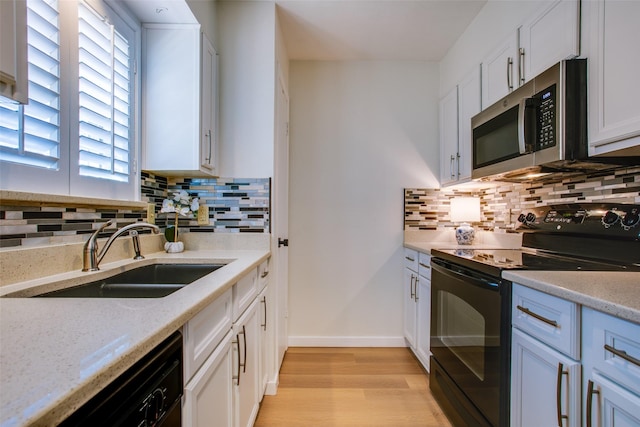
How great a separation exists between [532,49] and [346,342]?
2.37m

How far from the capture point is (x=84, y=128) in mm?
1207

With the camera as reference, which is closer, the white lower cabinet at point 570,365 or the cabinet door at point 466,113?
the white lower cabinet at point 570,365

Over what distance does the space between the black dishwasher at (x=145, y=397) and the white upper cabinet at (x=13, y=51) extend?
2.19 ft

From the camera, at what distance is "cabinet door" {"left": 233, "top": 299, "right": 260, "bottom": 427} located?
117cm

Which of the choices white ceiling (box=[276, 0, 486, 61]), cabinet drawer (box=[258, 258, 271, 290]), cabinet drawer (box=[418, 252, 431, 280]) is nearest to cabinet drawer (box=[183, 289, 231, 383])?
cabinet drawer (box=[258, 258, 271, 290])

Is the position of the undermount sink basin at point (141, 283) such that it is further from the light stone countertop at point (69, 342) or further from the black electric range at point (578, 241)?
the black electric range at point (578, 241)

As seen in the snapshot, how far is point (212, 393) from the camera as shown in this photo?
3.03 ft

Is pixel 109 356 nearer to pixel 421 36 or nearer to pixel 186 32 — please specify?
pixel 186 32

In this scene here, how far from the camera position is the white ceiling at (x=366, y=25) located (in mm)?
1873

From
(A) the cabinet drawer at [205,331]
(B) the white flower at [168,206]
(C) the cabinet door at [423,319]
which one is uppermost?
(B) the white flower at [168,206]

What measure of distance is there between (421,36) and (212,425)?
2643 millimetres

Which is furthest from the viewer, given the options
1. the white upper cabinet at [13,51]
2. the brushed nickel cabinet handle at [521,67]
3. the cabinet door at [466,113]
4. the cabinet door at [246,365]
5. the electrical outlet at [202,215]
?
the cabinet door at [466,113]

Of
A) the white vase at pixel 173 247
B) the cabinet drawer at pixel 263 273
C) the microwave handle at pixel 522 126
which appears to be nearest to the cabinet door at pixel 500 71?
the microwave handle at pixel 522 126

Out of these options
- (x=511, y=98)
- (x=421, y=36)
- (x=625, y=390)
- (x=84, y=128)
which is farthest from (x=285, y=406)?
(x=421, y=36)
